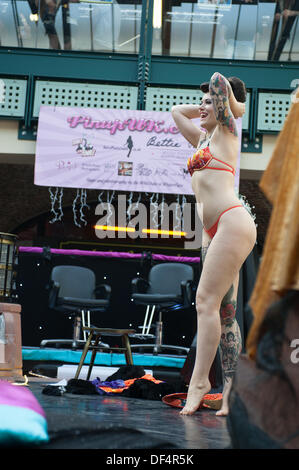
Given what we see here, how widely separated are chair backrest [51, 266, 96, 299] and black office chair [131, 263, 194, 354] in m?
0.56

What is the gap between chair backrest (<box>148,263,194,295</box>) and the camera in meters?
6.47

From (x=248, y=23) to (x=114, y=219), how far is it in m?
5.22

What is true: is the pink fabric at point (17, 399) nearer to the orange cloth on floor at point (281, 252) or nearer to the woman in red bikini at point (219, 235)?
the orange cloth on floor at point (281, 252)

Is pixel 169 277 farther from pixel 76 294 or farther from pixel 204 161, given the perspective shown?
pixel 204 161

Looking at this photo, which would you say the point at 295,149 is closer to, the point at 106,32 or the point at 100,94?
the point at 100,94

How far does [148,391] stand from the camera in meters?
3.19

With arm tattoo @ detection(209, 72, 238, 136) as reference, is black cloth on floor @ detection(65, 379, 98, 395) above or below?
below

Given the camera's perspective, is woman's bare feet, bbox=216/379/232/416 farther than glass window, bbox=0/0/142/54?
No

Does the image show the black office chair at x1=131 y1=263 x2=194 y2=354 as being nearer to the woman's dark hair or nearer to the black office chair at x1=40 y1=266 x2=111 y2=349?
the black office chair at x1=40 y1=266 x2=111 y2=349

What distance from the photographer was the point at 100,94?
8.03 meters

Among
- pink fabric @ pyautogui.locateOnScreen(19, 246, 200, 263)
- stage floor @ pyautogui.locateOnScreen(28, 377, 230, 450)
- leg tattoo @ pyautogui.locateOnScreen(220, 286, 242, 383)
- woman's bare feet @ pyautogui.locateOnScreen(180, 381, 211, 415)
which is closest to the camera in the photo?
stage floor @ pyautogui.locateOnScreen(28, 377, 230, 450)

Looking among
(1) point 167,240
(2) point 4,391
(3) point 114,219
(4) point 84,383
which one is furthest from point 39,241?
(2) point 4,391

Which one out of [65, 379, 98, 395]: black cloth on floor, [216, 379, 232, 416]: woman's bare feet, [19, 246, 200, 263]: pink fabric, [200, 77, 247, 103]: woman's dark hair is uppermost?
[200, 77, 247, 103]: woman's dark hair

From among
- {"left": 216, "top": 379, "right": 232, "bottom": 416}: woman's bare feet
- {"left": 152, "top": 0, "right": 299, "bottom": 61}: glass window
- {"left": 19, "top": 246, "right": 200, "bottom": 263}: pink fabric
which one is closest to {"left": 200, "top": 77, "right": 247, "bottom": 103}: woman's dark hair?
{"left": 216, "top": 379, "right": 232, "bottom": 416}: woman's bare feet
